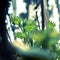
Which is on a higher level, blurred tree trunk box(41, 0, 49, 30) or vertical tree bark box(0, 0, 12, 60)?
vertical tree bark box(0, 0, 12, 60)

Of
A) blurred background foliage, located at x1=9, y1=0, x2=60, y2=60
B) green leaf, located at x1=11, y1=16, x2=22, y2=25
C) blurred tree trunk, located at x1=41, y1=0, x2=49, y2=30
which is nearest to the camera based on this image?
blurred background foliage, located at x1=9, y1=0, x2=60, y2=60

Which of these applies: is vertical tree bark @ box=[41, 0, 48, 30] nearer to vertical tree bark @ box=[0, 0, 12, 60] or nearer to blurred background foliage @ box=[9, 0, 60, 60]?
blurred background foliage @ box=[9, 0, 60, 60]

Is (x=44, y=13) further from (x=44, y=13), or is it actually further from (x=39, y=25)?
(x=39, y=25)

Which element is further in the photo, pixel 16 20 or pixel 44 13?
pixel 44 13

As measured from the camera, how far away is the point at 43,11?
4.39 m

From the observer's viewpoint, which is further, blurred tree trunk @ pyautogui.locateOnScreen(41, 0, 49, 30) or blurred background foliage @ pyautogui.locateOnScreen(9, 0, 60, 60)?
blurred tree trunk @ pyautogui.locateOnScreen(41, 0, 49, 30)

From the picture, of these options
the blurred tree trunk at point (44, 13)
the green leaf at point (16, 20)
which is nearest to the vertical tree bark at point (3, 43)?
the green leaf at point (16, 20)

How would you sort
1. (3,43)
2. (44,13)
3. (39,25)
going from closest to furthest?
1. (3,43)
2. (44,13)
3. (39,25)

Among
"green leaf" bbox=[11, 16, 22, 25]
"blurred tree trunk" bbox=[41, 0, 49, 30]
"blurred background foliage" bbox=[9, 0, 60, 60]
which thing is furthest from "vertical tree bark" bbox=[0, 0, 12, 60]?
"blurred tree trunk" bbox=[41, 0, 49, 30]

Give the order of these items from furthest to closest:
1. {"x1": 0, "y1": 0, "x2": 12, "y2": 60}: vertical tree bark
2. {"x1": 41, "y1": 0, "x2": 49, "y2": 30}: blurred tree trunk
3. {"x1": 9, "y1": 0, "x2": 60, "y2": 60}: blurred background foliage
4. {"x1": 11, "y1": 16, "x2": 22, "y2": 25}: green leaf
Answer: {"x1": 41, "y1": 0, "x2": 49, "y2": 30}: blurred tree trunk < {"x1": 11, "y1": 16, "x2": 22, "y2": 25}: green leaf < {"x1": 9, "y1": 0, "x2": 60, "y2": 60}: blurred background foliage < {"x1": 0, "y1": 0, "x2": 12, "y2": 60}: vertical tree bark

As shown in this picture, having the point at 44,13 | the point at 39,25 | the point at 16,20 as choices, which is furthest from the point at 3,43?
the point at 39,25

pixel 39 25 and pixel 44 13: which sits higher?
pixel 44 13

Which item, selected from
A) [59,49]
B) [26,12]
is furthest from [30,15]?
[59,49]

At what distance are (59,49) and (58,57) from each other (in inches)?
6.5
